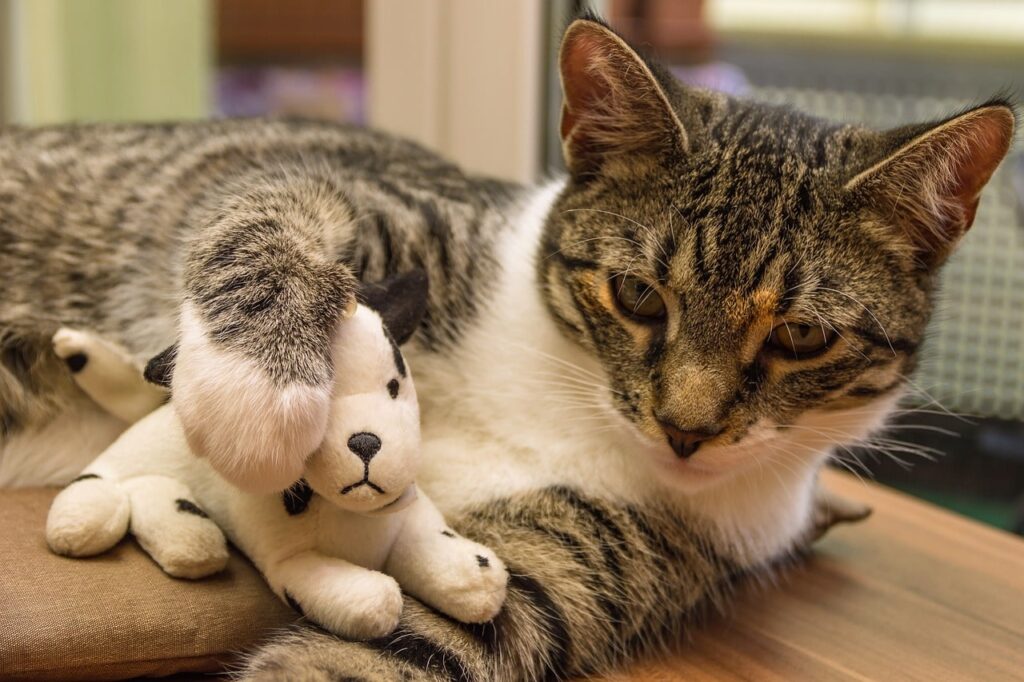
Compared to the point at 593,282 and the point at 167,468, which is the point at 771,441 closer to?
the point at 593,282

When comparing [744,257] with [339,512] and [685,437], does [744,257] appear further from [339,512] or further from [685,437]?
[339,512]

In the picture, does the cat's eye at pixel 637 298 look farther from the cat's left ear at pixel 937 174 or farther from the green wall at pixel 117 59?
the green wall at pixel 117 59

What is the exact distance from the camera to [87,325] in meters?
1.41

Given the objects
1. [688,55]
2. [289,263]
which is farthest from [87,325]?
[688,55]

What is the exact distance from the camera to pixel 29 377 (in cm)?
139

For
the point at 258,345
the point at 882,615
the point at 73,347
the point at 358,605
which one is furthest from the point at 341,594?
the point at 882,615

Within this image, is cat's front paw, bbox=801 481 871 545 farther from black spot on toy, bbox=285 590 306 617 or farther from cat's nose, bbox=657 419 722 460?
black spot on toy, bbox=285 590 306 617

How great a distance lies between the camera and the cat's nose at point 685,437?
115 centimetres

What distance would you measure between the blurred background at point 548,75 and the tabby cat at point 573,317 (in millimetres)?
513

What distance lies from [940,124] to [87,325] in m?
1.08

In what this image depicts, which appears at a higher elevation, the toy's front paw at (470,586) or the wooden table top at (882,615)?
the toy's front paw at (470,586)

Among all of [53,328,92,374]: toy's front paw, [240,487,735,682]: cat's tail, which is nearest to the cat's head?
[240,487,735,682]: cat's tail

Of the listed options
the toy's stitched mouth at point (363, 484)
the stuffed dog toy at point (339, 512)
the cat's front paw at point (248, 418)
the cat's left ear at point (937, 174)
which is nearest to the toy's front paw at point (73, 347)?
the stuffed dog toy at point (339, 512)

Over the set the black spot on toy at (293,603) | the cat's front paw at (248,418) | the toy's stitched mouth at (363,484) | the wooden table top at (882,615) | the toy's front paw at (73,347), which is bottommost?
the wooden table top at (882,615)
